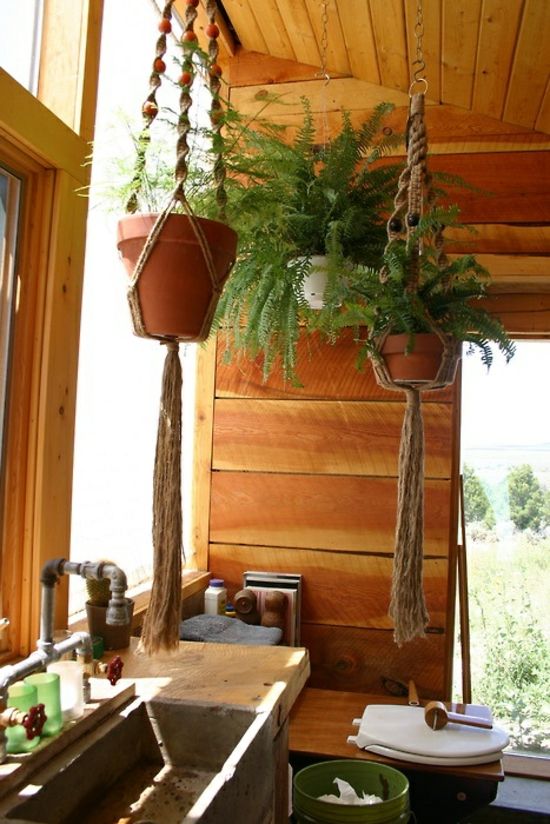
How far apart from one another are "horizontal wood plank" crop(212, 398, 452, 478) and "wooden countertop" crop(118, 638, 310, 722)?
906 millimetres

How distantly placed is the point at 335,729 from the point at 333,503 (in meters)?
0.73

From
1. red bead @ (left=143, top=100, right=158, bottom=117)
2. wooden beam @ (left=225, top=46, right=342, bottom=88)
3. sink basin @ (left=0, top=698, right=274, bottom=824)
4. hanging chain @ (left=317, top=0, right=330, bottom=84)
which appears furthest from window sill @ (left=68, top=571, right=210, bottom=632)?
wooden beam @ (left=225, top=46, right=342, bottom=88)

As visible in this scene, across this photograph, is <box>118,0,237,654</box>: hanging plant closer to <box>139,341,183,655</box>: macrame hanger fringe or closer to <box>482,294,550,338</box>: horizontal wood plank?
<box>139,341,183,655</box>: macrame hanger fringe

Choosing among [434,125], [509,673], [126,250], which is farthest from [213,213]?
[509,673]

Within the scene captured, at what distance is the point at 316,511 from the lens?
8.32ft

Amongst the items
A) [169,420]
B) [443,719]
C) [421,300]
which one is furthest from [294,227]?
[443,719]

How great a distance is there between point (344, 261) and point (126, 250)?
2.63ft

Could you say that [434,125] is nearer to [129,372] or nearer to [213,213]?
[129,372]

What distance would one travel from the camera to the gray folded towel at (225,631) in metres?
2.13

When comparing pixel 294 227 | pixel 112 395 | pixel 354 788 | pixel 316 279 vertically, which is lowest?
pixel 354 788

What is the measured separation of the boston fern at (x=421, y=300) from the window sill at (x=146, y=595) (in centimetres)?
79

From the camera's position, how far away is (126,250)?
115cm

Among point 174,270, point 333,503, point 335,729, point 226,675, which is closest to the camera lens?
point 174,270

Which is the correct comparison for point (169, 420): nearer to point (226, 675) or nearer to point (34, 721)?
point (34, 721)
